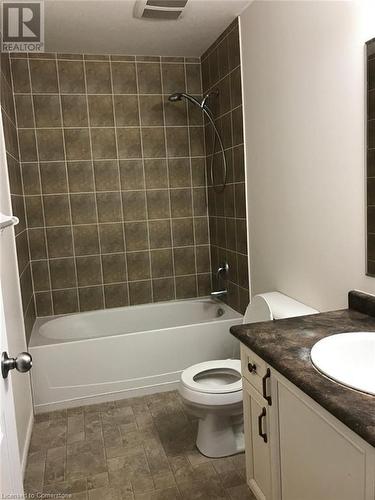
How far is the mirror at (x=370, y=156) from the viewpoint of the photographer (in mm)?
1603

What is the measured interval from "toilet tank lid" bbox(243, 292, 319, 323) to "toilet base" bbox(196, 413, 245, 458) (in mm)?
566

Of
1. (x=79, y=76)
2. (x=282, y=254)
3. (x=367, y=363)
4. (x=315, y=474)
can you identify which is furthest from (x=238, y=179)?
(x=315, y=474)

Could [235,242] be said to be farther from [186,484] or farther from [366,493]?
[366,493]

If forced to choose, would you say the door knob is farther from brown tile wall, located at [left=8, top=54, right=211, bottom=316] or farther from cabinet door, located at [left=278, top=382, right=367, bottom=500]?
brown tile wall, located at [left=8, top=54, right=211, bottom=316]

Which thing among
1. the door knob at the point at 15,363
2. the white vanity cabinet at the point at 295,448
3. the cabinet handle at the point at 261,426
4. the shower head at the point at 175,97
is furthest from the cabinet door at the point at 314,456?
the shower head at the point at 175,97

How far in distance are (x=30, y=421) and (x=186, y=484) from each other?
113 centimetres

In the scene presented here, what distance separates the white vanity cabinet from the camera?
1.06m

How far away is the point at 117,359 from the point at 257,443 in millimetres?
1452

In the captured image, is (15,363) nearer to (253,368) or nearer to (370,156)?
(253,368)

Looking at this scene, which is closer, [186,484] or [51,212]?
[186,484]

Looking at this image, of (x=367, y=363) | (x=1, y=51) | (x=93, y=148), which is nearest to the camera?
(x=367, y=363)

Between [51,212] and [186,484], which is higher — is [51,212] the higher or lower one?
the higher one

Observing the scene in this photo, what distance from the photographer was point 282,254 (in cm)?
243
